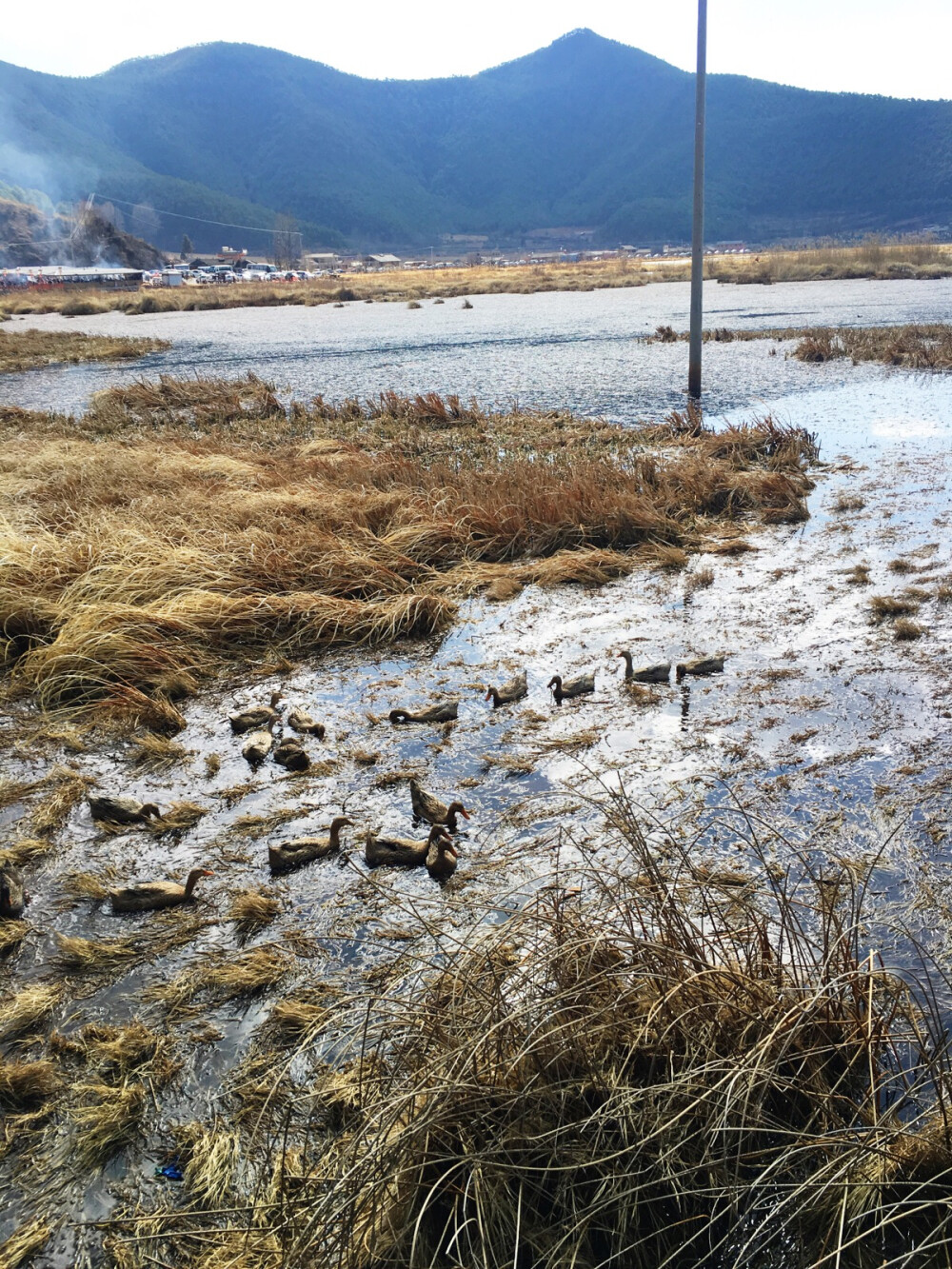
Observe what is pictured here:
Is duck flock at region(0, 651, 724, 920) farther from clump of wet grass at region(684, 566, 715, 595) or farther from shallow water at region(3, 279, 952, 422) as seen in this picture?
shallow water at region(3, 279, 952, 422)

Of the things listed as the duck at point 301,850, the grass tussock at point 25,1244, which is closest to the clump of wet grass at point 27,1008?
the grass tussock at point 25,1244

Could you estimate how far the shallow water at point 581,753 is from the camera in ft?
12.1

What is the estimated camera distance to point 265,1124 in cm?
278

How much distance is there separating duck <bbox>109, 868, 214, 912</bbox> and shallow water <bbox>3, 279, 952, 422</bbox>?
11.9m

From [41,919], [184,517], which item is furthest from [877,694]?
[184,517]

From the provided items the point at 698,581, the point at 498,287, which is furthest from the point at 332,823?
the point at 498,287

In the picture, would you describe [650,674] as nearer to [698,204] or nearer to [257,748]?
[257,748]

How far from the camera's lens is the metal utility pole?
43.4 feet

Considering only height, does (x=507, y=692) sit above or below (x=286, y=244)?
below

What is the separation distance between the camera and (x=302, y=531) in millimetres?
8023

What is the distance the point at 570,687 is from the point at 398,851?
5.99 feet

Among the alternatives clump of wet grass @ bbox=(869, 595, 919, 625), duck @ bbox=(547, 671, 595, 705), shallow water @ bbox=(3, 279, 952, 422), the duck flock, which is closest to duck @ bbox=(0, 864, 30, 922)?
the duck flock

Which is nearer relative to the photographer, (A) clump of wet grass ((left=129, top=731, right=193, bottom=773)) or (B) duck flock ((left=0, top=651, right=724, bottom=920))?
(B) duck flock ((left=0, top=651, right=724, bottom=920))

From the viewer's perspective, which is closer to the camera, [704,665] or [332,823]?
[332,823]
